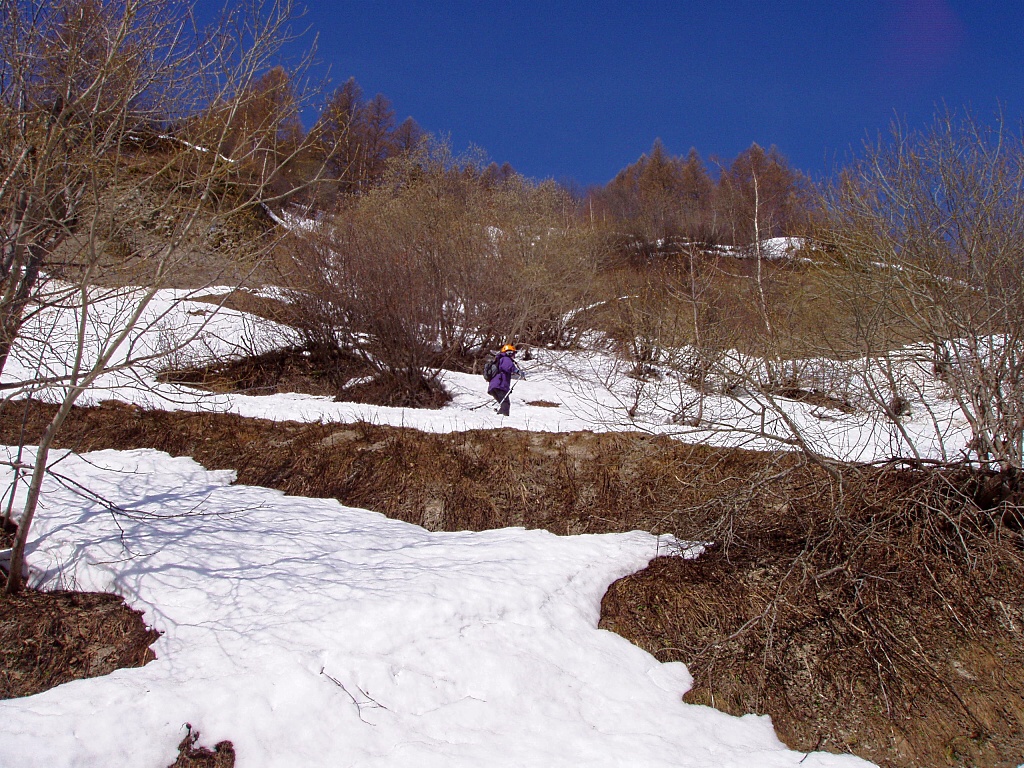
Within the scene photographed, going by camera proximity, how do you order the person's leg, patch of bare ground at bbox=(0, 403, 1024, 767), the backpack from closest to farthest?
1. patch of bare ground at bbox=(0, 403, 1024, 767)
2. the person's leg
3. the backpack

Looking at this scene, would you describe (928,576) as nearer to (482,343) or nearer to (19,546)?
(19,546)

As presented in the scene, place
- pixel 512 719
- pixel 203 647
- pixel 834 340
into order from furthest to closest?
pixel 834 340 < pixel 203 647 < pixel 512 719

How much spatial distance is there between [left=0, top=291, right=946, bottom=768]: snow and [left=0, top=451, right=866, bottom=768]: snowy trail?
0.04 feet

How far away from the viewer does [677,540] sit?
566 centimetres

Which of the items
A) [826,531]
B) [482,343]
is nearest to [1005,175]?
[826,531]

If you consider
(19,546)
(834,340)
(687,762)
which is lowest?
(687,762)

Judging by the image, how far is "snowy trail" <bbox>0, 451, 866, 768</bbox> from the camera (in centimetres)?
319

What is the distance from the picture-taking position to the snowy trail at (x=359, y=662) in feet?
10.5

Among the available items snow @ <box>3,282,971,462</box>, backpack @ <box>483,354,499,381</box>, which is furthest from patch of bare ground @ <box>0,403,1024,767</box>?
backpack @ <box>483,354,499,381</box>

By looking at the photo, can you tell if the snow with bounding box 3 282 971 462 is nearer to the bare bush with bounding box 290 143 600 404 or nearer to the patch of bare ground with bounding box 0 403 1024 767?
the patch of bare ground with bounding box 0 403 1024 767

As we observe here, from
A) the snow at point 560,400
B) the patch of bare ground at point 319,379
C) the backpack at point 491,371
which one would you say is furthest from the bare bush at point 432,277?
the backpack at point 491,371

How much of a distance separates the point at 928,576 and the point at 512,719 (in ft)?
12.1

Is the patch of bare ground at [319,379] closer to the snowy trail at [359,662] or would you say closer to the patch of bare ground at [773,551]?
the patch of bare ground at [773,551]

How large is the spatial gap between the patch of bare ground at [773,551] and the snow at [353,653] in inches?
12.7
